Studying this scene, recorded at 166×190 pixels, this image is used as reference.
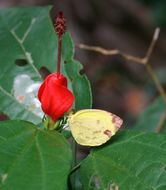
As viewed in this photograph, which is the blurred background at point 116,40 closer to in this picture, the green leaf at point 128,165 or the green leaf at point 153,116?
the green leaf at point 153,116

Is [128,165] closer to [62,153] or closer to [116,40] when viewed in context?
[62,153]

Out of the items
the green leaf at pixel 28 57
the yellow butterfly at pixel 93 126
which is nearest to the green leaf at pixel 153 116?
the green leaf at pixel 28 57

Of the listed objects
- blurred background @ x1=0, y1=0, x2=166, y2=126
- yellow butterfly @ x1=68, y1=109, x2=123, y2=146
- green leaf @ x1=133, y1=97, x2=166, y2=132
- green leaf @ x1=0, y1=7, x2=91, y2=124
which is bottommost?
blurred background @ x1=0, y1=0, x2=166, y2=126

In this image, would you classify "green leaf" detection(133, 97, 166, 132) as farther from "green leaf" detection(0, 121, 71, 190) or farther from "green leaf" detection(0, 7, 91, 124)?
"green leaf" detection(0, 121, 71, 190)

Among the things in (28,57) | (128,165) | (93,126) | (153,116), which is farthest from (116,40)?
(128,165)

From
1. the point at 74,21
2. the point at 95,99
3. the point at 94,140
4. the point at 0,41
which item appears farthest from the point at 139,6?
the point at 94,140

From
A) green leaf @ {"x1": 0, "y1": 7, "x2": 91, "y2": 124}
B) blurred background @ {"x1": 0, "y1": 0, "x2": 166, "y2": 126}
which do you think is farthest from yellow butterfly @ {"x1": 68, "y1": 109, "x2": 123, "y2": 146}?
blurred background @ {"x1": 0, "y1": 0, "x2": 166, "y2": 126}
